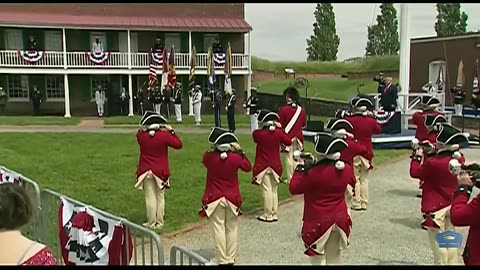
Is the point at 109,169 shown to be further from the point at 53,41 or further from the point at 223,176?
the point at 53,41

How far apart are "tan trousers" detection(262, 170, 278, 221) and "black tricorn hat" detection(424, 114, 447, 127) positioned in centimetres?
269

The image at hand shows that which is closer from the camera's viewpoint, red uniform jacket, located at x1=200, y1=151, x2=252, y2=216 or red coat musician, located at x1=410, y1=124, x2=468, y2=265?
red coat musician, located at x1=410, y1=124, x2=468, y2=265

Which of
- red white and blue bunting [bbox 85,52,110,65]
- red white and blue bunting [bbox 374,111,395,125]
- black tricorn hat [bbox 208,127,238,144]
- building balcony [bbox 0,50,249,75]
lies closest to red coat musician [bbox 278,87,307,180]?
black tricorn hat [bbox 208,127,238,144]

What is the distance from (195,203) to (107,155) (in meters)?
7.01

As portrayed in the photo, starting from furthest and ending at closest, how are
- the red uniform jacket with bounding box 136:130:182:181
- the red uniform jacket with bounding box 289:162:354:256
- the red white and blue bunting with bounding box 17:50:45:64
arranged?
1. the red white and blue bunting with bounding box 17:50:45:64
2. the red uniform jacket with bounding box 136:130:182:181
3. the red uniform jacket with bounding box 289:162:354:256

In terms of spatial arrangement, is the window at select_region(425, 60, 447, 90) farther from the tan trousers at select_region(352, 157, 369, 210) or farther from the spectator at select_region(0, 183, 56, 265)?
the spectator at select_region(0, 183, 56, 265)

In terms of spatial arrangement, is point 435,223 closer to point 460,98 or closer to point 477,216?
point 477,216

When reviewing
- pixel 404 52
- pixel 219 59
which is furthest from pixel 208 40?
pixel 404 52

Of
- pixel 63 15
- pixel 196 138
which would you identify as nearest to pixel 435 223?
pixel 196 138

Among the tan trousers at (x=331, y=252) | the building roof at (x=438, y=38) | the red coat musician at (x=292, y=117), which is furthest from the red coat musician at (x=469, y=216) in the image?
the building roof at (x=438, y=38)

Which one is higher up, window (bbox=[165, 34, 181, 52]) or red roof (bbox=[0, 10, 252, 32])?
red roof (bbox=[0, 10, 252, 32])

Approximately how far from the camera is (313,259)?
19.9 ft

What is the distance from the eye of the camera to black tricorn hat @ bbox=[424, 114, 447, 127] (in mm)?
8741

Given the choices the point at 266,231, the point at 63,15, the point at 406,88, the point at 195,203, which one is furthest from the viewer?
the point at 63,15
